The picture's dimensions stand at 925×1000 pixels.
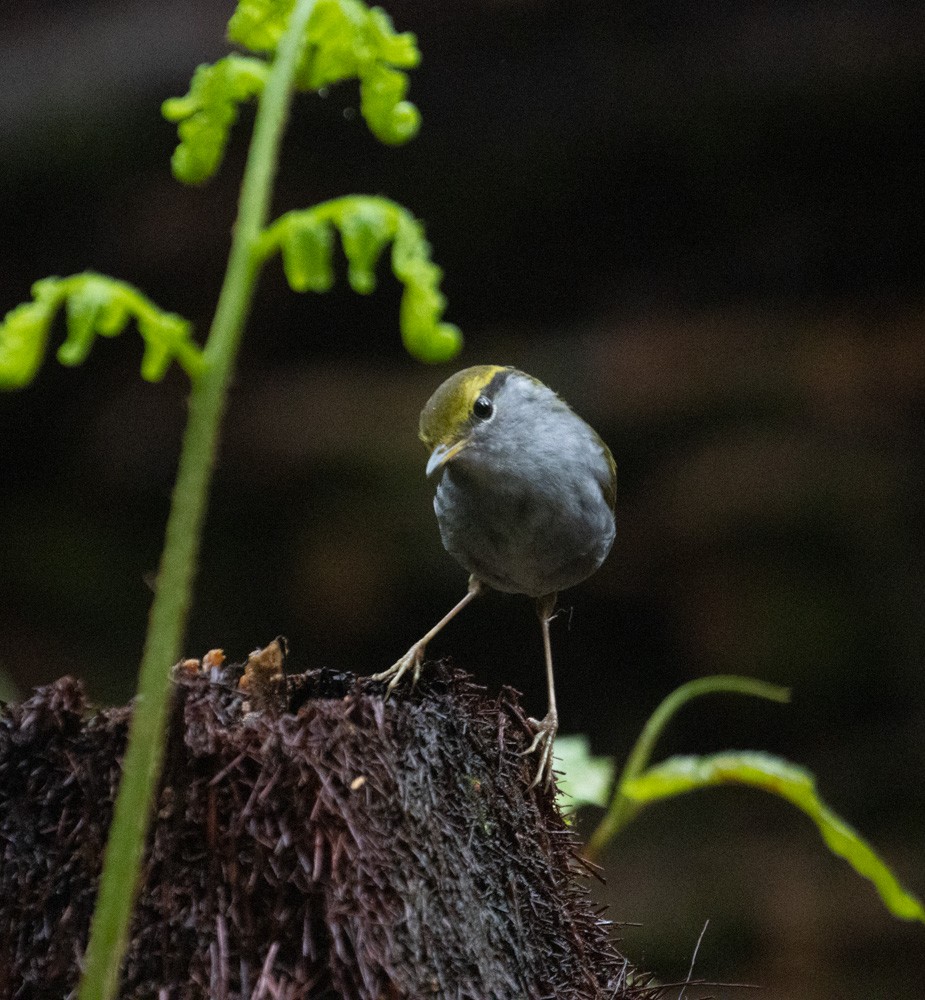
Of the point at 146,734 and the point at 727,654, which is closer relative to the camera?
the point at 146,734

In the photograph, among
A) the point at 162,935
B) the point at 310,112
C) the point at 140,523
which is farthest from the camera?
the point at 140,523

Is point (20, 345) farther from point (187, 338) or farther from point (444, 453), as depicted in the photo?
point (444, 453)

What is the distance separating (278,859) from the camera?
5.08 feet

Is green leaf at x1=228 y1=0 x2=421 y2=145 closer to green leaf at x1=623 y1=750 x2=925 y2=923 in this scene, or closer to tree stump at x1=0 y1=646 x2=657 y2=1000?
tree stump at x1=0 y1=646 x2=657 y2=1000

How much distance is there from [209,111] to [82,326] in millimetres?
328

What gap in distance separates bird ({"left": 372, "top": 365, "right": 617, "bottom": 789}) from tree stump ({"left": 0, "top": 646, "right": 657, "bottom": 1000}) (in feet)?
2.96

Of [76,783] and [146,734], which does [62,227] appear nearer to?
[76,783]

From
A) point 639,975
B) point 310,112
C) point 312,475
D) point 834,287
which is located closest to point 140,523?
point 312,475

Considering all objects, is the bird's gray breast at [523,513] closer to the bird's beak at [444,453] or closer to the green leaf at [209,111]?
the bird's beak at [444,453]

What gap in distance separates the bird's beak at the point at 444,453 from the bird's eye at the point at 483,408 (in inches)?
3.5

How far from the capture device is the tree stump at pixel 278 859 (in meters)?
1.51

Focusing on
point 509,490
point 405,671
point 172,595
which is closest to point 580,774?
point 509,490

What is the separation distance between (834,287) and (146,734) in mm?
5150

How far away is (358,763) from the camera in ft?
5.43
